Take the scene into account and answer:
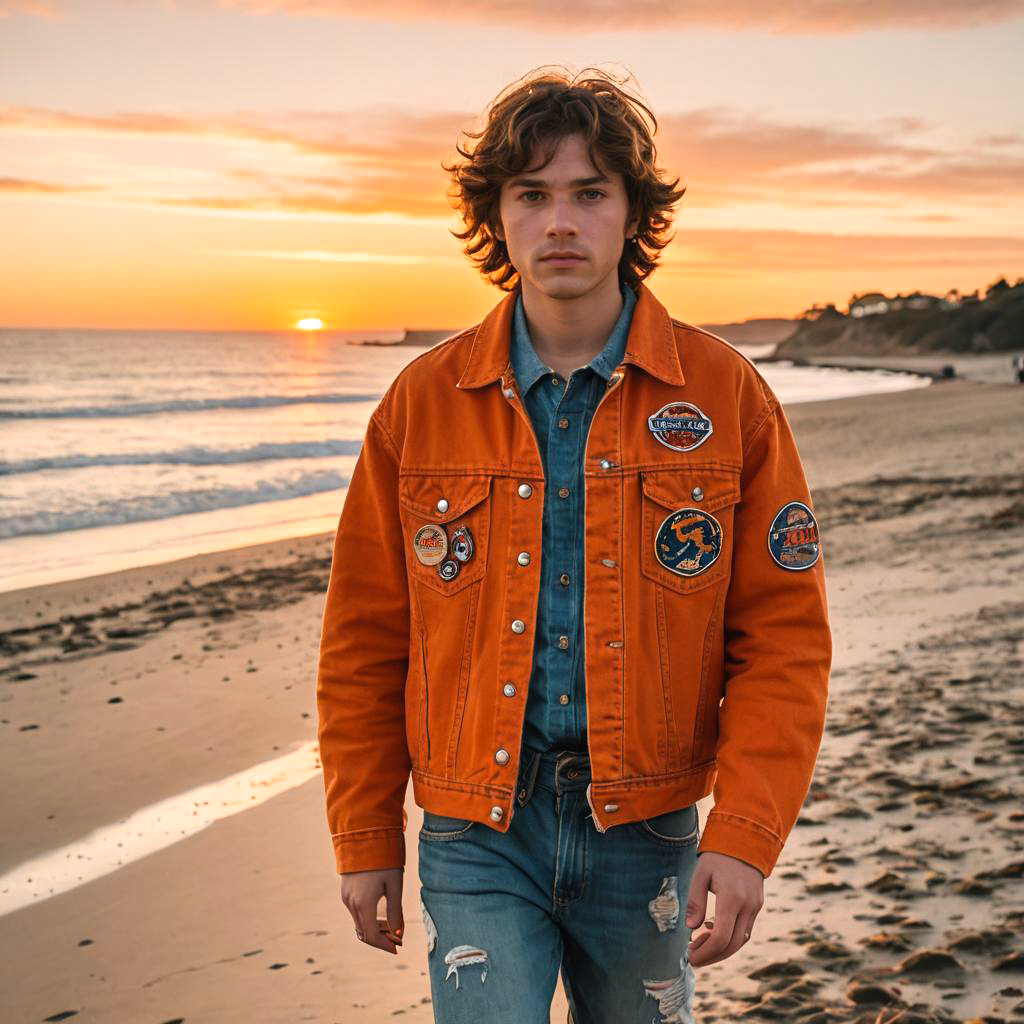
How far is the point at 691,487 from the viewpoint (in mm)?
2273

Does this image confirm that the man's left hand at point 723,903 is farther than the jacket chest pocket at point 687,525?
No

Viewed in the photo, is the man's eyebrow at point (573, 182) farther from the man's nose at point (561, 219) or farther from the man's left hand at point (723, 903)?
the man's left hand at point (723, 903)

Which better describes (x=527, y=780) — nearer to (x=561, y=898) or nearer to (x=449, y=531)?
(x=561, y=898)

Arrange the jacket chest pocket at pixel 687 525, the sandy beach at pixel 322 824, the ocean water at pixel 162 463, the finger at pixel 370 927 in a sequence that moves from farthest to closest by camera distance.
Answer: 1. the ocean water at pixel 162 463
2. the sandy beach at pixel 322 824
3. the finger at pixel 370 927
4. the jacket chest pocket at pixel 687 525

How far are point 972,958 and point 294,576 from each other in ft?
26.0

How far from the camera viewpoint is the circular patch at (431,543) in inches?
91.9

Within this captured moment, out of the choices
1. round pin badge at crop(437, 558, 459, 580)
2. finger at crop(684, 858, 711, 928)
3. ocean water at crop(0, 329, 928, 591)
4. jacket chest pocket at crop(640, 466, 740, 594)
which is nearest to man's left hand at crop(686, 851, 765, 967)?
finger at crop(684, 858, 711, 928)

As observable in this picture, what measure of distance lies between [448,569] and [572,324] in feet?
1.90

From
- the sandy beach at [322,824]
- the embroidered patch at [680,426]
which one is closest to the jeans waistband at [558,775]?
the embroidered patch at [680,426]

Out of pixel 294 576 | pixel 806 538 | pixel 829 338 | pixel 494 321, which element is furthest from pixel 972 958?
pixel 829 338

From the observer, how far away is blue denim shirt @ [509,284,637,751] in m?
2.23

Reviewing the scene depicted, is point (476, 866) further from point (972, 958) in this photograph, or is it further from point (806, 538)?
point (972, 958)

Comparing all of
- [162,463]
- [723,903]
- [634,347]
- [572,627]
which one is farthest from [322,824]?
[162,463]

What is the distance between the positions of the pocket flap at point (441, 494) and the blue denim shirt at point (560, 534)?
0.14m
